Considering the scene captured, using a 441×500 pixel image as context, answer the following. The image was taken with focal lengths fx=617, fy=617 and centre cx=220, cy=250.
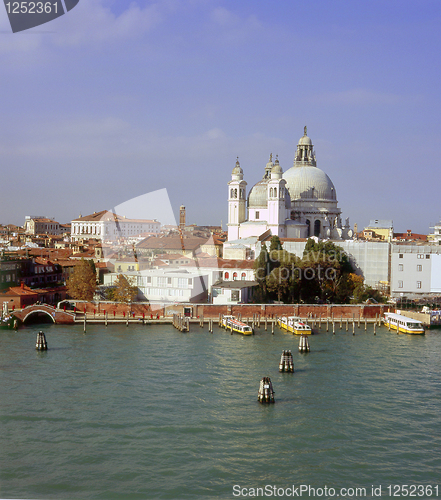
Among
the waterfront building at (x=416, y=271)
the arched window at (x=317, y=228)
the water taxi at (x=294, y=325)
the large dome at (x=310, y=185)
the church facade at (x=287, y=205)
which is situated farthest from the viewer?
the large dome at (x=310, y=185)

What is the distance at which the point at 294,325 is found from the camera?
48.1ft

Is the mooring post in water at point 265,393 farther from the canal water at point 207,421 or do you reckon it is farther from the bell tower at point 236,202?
the bell tower at point 236,202

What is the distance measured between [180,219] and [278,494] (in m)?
35.9

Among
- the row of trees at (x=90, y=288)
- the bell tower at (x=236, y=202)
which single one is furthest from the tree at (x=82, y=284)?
the bell tower at (x=236, y=202)

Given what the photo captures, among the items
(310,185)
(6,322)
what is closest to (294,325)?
(6,322)

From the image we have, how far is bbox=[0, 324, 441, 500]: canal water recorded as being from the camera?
20.9 ft

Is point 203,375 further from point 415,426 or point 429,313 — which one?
point 429,313

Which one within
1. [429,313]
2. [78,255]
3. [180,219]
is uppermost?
[180,219]

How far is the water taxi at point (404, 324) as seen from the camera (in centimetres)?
1488

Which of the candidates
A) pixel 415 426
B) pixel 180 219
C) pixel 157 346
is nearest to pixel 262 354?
pixel 157 346

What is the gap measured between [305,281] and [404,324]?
3598 mm

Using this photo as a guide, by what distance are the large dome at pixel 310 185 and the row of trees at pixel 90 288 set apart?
1226 centimetres

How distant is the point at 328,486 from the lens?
6266mm
